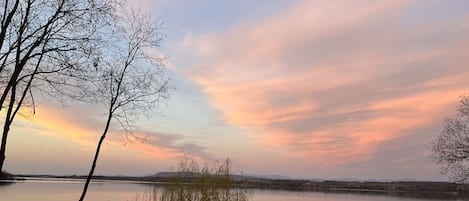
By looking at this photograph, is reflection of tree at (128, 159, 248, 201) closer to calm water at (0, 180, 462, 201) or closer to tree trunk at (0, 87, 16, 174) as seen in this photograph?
tree trunk at (0, 87, 16, 174)

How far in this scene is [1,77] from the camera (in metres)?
9.06

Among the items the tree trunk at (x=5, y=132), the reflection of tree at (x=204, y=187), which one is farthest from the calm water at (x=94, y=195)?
the tree trunk at (x=5, y=132)

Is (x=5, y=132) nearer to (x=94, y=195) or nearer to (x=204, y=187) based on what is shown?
(x=204, y=187)

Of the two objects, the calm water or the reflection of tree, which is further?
the calm water

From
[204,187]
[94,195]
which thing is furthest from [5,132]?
[94,195]

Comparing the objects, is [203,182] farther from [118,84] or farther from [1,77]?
[1,77]


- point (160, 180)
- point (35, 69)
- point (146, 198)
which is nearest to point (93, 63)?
point (35, 69)

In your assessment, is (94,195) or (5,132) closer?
(5,132)

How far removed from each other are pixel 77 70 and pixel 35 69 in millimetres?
1192

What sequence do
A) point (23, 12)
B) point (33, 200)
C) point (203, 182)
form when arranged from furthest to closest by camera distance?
point (33, 200)
point (203, 182)
point (23, 12)

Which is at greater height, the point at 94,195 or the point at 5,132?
the point at 5,132

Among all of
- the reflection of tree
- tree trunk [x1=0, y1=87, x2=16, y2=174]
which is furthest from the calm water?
tree trunk [x1=0, y1=87, x2=16, y2=174]

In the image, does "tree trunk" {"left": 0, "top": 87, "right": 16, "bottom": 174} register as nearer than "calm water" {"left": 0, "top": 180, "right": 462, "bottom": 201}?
Yes

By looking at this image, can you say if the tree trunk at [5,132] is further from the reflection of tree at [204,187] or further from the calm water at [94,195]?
the calm water at [94,195]
